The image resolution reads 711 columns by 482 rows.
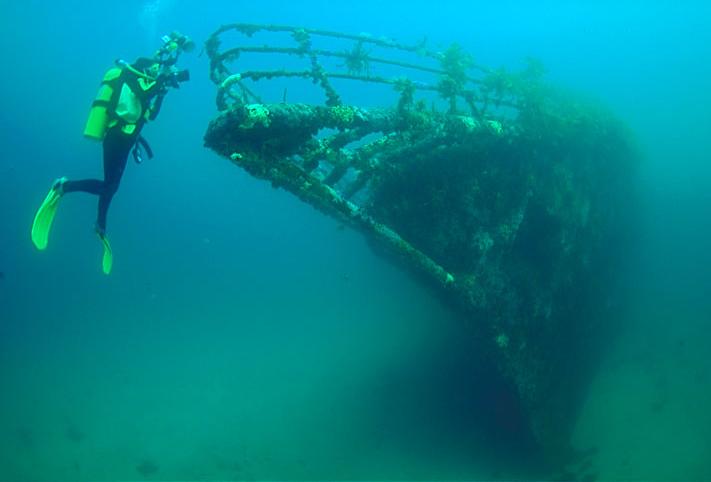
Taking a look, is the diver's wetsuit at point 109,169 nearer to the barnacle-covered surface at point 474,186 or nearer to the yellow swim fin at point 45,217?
the yellow swim fin at point 45,217

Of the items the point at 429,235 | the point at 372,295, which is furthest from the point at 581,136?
the point at 372,295

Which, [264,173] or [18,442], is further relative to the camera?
[18,442]

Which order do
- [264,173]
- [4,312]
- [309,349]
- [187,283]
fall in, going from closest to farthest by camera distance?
1. [264,173]
2. [309,349]
3. [4,312]
4. [187,283]

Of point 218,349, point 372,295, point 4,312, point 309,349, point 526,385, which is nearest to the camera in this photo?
point 526,385

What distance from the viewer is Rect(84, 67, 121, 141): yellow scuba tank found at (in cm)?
A: 527

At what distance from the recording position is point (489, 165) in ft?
23.3

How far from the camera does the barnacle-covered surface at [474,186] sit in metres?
4.45

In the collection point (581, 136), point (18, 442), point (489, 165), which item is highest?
point (581, 136)

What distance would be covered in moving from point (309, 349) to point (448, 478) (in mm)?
13683

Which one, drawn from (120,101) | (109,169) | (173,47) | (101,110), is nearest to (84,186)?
(109,169)

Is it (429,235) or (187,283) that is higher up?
(187,283)

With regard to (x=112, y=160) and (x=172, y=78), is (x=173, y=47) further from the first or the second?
(x=112, y=160)

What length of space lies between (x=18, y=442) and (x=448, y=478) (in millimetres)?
19550

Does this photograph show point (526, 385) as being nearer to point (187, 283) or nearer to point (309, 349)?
point (309, 349)
